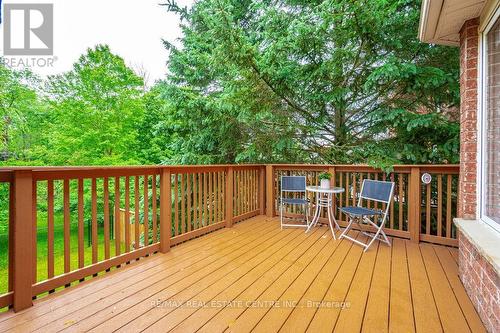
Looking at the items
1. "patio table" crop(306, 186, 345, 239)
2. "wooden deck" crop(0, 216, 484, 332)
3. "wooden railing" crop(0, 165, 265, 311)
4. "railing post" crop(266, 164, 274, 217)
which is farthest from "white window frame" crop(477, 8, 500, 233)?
"railing post" crop(266, 164, 274, 217)

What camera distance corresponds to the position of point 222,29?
13.9 feet

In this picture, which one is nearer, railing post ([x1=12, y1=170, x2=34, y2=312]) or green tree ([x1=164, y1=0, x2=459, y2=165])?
railing post ([x1=12, y1=170, x2=34, y2=312])

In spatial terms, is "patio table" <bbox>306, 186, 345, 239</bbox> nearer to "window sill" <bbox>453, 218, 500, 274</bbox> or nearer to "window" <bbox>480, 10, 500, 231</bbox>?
"window sill" <bbox>453, 218, 500, 274</bbox>

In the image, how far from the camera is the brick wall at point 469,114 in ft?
7.36

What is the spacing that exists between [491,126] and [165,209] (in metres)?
3.30

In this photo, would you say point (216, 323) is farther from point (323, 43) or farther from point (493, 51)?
point (323, 43)

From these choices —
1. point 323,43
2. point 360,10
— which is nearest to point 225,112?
point 323,43

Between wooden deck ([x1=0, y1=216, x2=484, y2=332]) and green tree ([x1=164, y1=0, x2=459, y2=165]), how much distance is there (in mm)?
1713

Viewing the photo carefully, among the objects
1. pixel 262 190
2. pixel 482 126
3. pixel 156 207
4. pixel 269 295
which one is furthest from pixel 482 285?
pixel 262 190

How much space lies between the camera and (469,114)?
2293 millimetres

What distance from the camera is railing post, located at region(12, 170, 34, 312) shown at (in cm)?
188

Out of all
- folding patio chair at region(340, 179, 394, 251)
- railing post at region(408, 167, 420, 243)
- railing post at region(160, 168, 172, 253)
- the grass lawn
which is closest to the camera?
railing post at region(160, 168, 172, 253)

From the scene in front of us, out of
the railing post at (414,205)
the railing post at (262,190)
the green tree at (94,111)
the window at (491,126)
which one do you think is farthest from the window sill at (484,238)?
the green tree at (94,111)

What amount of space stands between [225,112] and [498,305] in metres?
4.72
